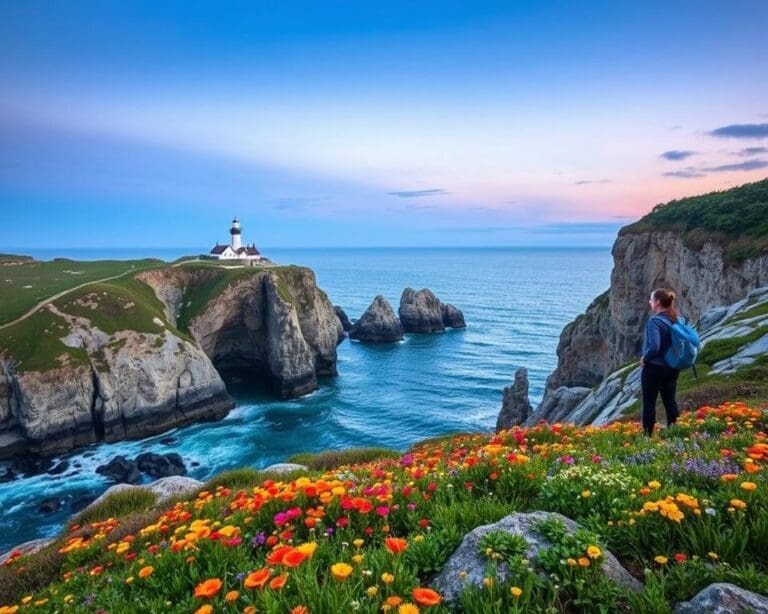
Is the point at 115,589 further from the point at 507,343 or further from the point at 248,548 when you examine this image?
the point at 507,343

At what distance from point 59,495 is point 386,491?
47829 millimetres

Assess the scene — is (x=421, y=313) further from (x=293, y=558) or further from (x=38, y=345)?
(x=293, y=558)

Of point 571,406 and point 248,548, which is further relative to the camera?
point 571,406

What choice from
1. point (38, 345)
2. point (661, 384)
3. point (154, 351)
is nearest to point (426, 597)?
point (661, 384)

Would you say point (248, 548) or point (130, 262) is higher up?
point (130, 262)

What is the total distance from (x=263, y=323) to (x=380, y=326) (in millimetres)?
31615

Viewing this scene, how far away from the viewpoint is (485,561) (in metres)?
4.08

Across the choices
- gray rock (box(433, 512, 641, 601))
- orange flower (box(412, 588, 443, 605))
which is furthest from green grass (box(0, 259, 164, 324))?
orange flower (box(412, 588, 443, 605))

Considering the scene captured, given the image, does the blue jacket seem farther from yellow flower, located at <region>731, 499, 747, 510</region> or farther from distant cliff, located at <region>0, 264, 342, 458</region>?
distant cliff, located at <region>0, 264, 342, 458</region>

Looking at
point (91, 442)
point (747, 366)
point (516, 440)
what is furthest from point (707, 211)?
point (91, 442)

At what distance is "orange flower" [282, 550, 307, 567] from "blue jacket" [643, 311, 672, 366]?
9.20 m

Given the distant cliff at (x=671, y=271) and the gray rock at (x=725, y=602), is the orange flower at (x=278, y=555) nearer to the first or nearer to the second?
the gray rock at (x=725, y=602)

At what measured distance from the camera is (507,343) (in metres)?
95.4

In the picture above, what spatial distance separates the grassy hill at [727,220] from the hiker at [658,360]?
34.1m
